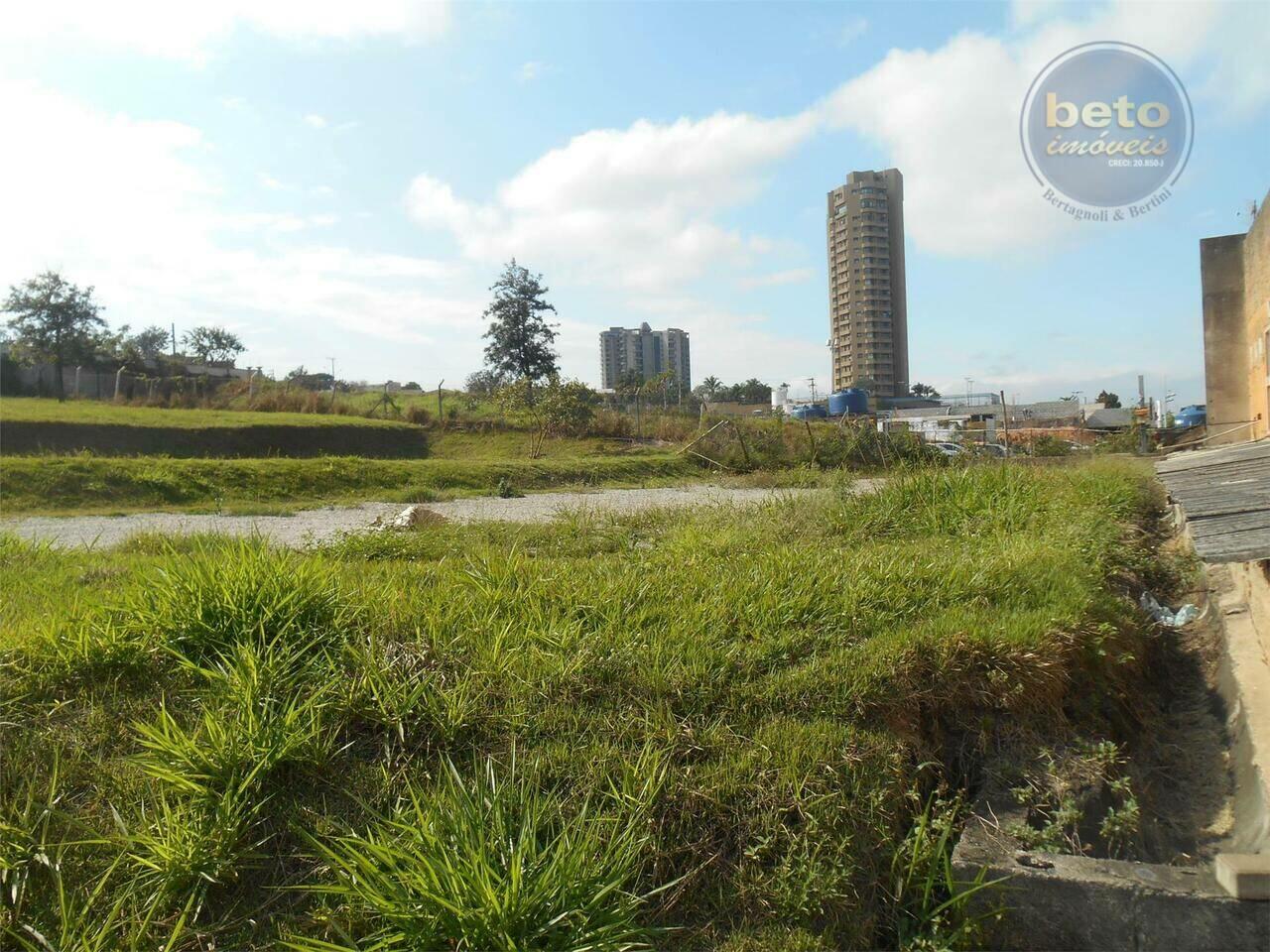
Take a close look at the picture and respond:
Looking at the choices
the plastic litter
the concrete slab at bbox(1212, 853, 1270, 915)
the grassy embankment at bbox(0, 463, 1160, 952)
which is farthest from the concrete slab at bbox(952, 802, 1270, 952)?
the plastic litter

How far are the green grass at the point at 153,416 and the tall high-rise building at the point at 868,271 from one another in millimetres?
13985

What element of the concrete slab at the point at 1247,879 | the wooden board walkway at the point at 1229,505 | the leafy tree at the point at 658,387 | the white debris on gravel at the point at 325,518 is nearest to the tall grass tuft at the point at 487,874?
the concrete slab at the point at 1247,879

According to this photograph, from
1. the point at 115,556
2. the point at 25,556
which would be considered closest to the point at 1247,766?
the point at 115,556

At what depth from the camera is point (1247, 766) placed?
3.93 metres

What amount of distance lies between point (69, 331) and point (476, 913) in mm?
28700

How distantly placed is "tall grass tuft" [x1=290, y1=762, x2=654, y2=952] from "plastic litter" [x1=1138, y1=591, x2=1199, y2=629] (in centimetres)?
508

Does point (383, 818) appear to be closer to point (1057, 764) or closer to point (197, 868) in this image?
point (197, 868)

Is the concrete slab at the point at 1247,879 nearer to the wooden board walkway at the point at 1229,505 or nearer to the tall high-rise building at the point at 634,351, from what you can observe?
the wooden board walkway at the point at 1229,505

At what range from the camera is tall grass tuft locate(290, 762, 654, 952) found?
6.86 ft

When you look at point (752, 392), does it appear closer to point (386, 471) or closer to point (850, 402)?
point (850, 402)

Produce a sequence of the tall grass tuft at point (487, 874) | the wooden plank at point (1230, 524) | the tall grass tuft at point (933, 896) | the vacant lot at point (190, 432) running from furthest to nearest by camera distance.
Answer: the vacant lot at point (190, 432)
the wooden plank at point (1230, 524)
the tall grass tuft at point (933, 896)
the tall grass tuft at point (487, 874)

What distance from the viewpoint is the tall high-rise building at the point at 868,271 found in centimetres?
2233

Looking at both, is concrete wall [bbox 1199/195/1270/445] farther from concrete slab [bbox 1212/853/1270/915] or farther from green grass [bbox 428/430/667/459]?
concrete slab [bbox 1212/853/1270/915]

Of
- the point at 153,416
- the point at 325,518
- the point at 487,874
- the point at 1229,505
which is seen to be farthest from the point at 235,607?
the point at 153,416
